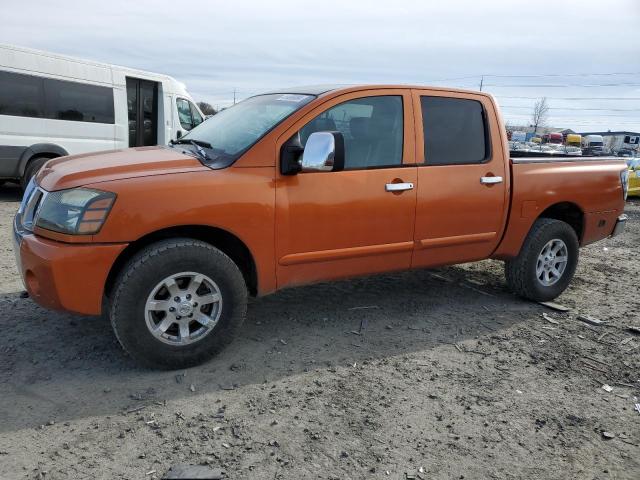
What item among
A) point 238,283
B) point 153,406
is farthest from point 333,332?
point 153,406

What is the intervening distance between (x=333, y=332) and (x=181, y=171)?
1.70 m

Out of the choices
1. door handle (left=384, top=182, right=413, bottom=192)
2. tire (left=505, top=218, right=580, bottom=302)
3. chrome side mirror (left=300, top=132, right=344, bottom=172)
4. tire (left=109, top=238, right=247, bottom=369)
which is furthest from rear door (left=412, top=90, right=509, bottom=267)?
tire (left=109, top=238, right=247, bottom=369)

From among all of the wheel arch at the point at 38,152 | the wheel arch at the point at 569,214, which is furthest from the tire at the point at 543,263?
the wheel arch at the point at 38,152

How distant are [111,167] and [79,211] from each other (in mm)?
392

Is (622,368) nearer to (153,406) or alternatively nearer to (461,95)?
(461,95)

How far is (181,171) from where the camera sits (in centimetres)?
330

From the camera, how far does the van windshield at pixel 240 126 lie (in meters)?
3.61

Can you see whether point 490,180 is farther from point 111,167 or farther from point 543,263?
point 111,167

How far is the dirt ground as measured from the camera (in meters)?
2.60

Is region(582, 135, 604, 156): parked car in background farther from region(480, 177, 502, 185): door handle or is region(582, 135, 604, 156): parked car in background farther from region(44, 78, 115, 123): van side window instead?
region(44, 78, 115, 123): van side window

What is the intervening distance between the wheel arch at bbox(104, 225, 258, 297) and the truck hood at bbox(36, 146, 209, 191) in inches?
14.8

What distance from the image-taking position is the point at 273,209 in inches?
137

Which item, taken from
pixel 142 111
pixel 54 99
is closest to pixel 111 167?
pixel 54 99

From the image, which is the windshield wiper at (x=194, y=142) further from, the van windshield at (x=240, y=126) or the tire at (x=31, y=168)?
the tire at (x=31, y=168)
